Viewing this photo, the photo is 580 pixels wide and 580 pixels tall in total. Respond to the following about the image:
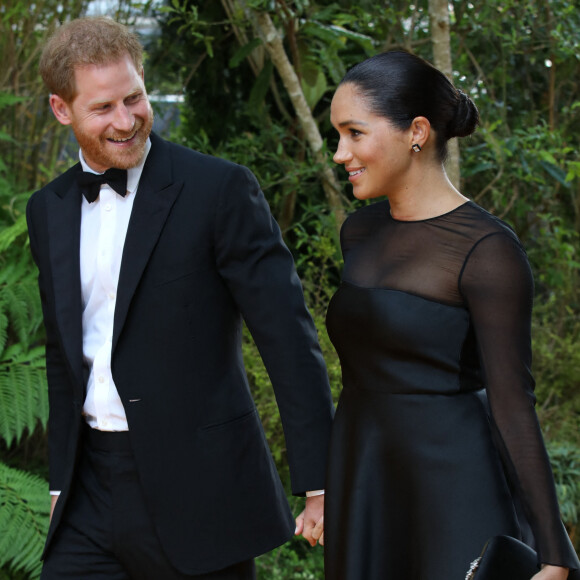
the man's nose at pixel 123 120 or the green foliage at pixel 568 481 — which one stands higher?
the man's nose at pixel 123 120

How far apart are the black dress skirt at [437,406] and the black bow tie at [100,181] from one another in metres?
0.61

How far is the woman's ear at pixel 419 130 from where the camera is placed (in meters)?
1.97

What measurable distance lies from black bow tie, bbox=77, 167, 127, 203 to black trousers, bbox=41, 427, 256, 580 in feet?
1.92

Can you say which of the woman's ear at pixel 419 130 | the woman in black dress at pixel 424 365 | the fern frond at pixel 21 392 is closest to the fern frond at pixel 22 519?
the fern frond at pixel 21 392

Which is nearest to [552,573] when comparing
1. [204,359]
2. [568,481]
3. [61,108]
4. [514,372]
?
[514,372]

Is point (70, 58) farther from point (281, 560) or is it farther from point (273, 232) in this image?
point (281, 560)

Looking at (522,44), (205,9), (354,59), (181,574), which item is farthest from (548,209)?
(181,574)

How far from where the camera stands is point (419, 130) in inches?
77.5

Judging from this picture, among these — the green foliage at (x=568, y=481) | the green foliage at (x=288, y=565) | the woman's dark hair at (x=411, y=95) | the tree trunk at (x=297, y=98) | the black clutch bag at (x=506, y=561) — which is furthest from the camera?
the tree trunk at (x=297, y=98)

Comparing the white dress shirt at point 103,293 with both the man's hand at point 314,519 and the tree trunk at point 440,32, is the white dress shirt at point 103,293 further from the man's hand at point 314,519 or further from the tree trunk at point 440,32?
the tree trunk at point 440,32

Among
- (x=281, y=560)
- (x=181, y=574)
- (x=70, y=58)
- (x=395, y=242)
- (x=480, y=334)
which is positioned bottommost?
(x=281, y=560)

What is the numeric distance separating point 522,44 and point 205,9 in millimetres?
1848

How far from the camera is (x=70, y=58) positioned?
2.23 meters

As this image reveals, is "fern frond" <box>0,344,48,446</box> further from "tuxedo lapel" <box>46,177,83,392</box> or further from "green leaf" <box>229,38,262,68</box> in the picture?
"green leaf" <box>229,38,262,68</box>
